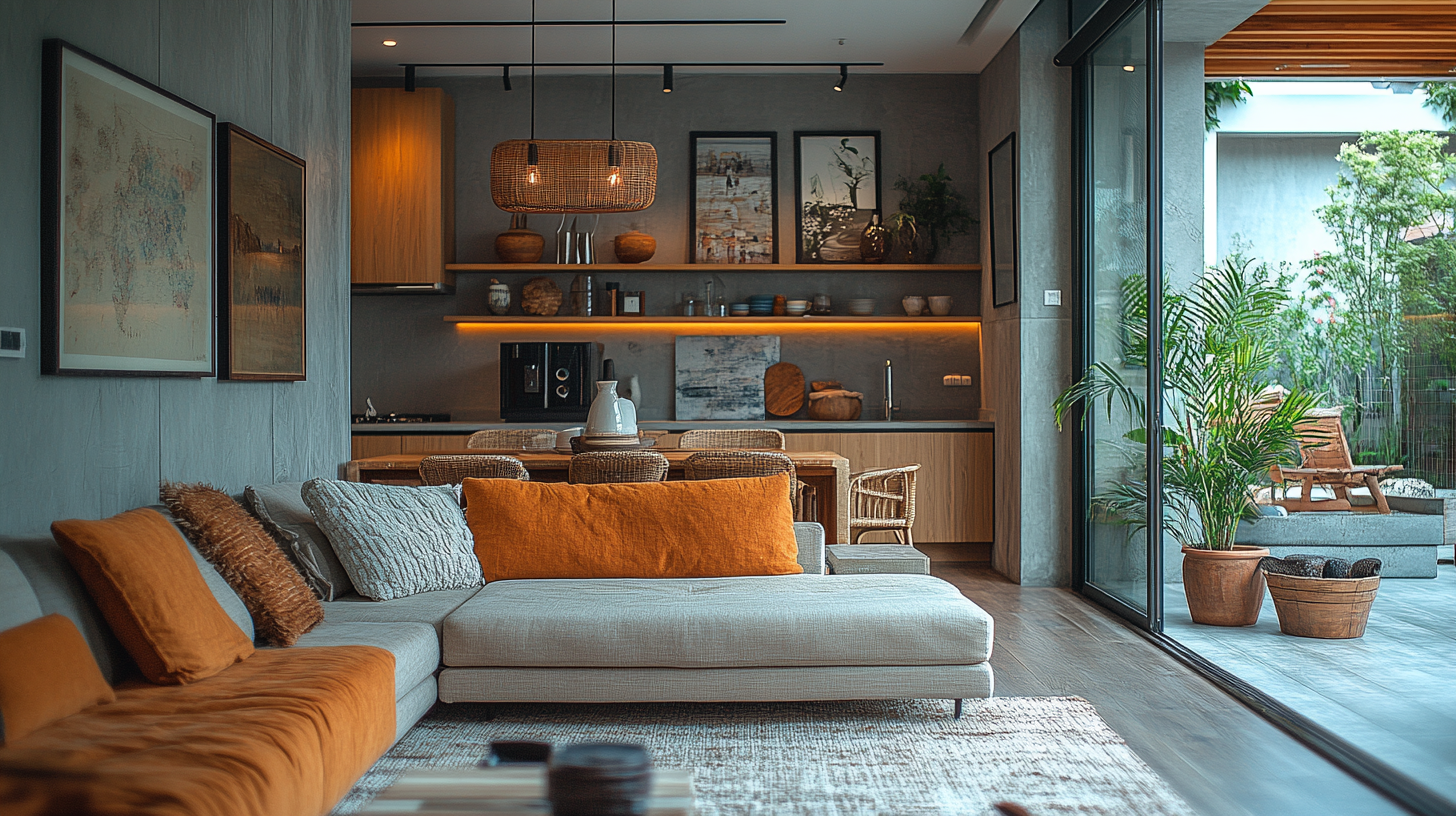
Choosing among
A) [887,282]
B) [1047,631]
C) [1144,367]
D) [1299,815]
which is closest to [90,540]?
[1299,815]

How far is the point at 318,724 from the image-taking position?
2.23 meters

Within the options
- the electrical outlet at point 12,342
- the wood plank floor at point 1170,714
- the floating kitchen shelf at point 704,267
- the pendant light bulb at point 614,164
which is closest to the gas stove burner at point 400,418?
the floating kitchen shelf at point 704,267

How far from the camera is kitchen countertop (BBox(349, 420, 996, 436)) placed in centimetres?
625

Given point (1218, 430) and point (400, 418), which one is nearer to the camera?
point (1218, 430)

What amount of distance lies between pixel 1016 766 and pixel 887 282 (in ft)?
15.2

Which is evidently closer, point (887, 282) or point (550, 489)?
point (550, 489)

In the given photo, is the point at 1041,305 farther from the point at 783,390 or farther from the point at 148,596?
the point at 148,596

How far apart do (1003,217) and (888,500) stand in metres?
1.88

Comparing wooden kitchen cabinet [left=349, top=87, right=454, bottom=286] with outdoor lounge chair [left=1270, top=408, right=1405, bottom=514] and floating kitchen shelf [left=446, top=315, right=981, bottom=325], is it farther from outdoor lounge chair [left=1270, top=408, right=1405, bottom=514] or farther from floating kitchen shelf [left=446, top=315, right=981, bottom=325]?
outdoor lounge chair [left=1270, top=408, right=1405, bottom=514]

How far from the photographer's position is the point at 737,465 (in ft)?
13.9

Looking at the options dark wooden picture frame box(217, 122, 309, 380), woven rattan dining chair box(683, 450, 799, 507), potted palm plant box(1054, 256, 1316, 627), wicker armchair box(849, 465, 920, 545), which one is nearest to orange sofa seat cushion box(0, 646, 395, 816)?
dark wooden picture frame box(217, 122, 309, 380)

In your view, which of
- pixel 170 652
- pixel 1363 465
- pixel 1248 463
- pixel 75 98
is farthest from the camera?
A: pixel 1363 465

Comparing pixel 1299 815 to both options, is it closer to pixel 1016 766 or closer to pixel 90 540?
pixel 1016 766

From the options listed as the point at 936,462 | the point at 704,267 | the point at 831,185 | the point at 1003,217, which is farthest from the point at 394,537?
the point at 831,185
